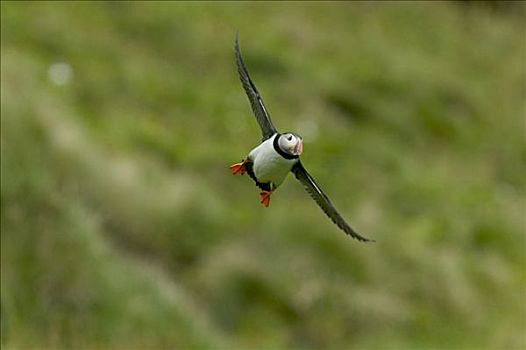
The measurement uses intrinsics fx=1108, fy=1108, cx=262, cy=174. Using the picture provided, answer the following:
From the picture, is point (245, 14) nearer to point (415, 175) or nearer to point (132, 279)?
point (415, 175)

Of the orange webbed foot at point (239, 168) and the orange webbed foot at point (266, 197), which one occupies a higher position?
the orange webbed foot at point (239, 168)

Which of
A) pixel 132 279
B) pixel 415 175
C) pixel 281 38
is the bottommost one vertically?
pixel 132 279

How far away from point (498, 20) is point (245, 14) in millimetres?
7390

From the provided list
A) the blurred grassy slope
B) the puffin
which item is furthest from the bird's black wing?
the blurred grassy slope

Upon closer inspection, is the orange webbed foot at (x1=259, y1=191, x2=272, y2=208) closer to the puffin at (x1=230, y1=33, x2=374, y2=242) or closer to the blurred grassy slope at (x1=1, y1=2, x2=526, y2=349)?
the puffin at (x1=230, y1=33, x2=374, y2=242)

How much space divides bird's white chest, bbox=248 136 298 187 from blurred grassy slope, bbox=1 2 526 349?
593 centimetres

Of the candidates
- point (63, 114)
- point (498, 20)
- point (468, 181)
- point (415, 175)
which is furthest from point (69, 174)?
point (498, 20)

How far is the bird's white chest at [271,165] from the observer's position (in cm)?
154

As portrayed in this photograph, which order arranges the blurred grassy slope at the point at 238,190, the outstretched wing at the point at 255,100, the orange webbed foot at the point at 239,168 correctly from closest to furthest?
the outstretched wing at the point at 255,100 < the orange webbed foot at the point at 239,168 < the blurred grassy slope at the point at 238,190

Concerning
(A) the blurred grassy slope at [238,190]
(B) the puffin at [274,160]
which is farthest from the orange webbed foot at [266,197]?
(A) the blurred grassy slope at [238,190]

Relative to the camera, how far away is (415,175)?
50.4 feet

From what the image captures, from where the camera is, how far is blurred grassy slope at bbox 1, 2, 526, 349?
827 cm

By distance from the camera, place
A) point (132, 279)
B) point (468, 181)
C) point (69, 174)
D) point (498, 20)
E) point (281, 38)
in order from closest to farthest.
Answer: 1. point (132, 279)
2. point (69, 174)
3. point (468, 181)
4. point (281, 38)
5. point (498, 20)

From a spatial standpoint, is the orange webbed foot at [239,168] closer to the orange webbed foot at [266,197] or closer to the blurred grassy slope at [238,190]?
the orange webbed foot at [266,197]
